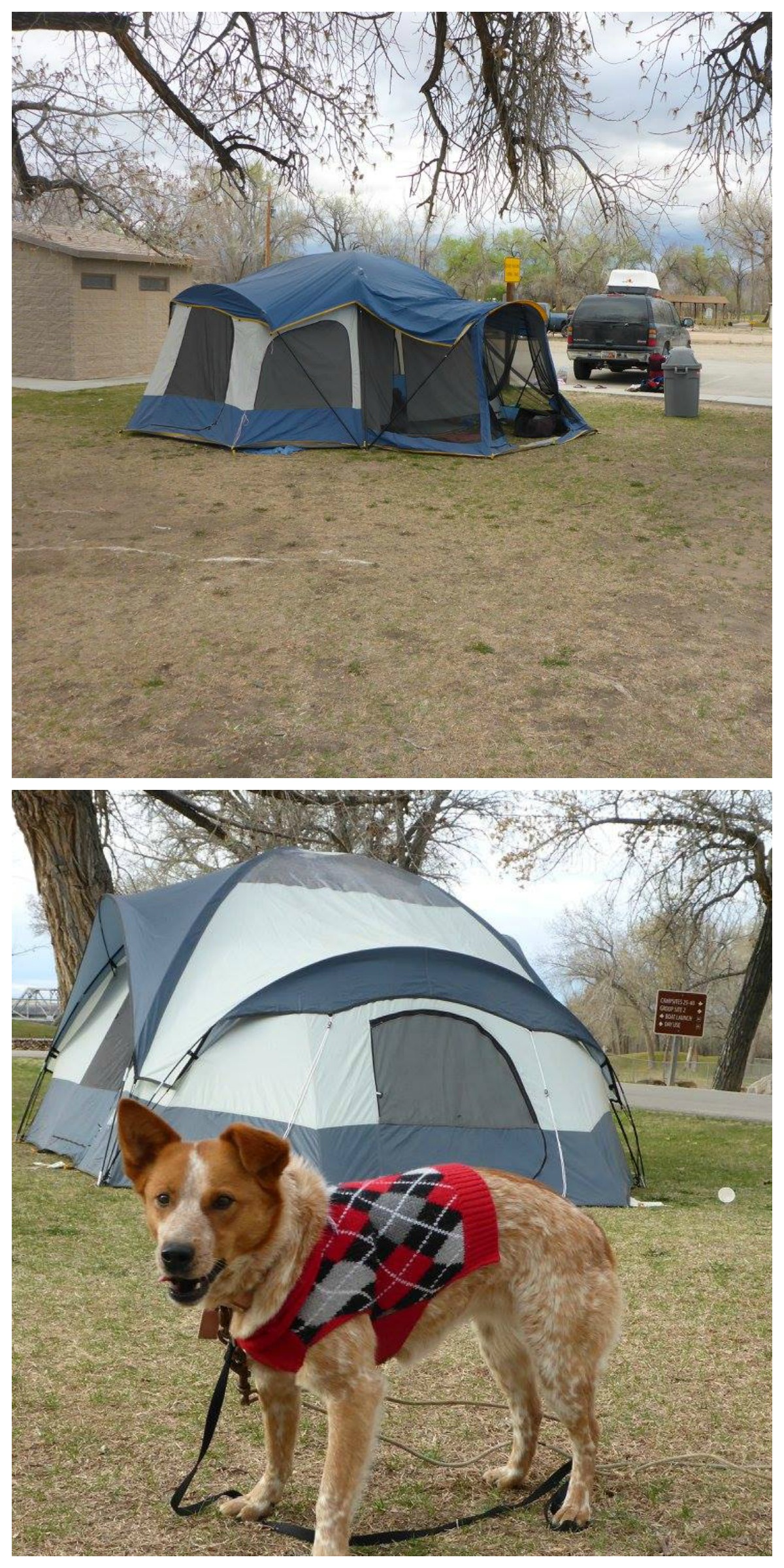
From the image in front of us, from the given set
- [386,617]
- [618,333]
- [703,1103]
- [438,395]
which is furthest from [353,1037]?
[618,333]

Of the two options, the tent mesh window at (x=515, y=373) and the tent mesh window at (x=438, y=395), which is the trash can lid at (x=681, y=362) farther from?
the tent mesh window at (x=438, y=395)

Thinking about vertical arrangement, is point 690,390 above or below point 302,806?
above

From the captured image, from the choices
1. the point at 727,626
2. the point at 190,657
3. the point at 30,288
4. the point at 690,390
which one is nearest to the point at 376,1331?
the point at 190,657

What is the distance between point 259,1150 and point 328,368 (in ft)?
39.7

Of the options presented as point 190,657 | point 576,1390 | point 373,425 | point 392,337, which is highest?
point 392,337

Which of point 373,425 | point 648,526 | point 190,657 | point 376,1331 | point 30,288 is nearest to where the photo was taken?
point 376,1331

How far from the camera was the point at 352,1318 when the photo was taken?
274 centimetres

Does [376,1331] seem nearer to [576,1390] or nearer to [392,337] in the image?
[576,1390]

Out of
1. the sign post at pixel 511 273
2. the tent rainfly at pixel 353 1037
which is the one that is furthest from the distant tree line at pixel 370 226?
the tent rainfly at pixel 353 1037

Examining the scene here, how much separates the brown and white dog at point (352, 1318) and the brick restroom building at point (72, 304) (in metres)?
23.3

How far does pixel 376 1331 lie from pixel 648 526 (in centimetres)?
877

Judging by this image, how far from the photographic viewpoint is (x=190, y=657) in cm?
751

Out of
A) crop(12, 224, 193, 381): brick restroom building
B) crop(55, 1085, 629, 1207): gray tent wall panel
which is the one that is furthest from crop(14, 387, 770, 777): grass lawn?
crop(12, 224, 193, 381): brick restroom building

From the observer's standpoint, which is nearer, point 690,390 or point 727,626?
point 727,626
